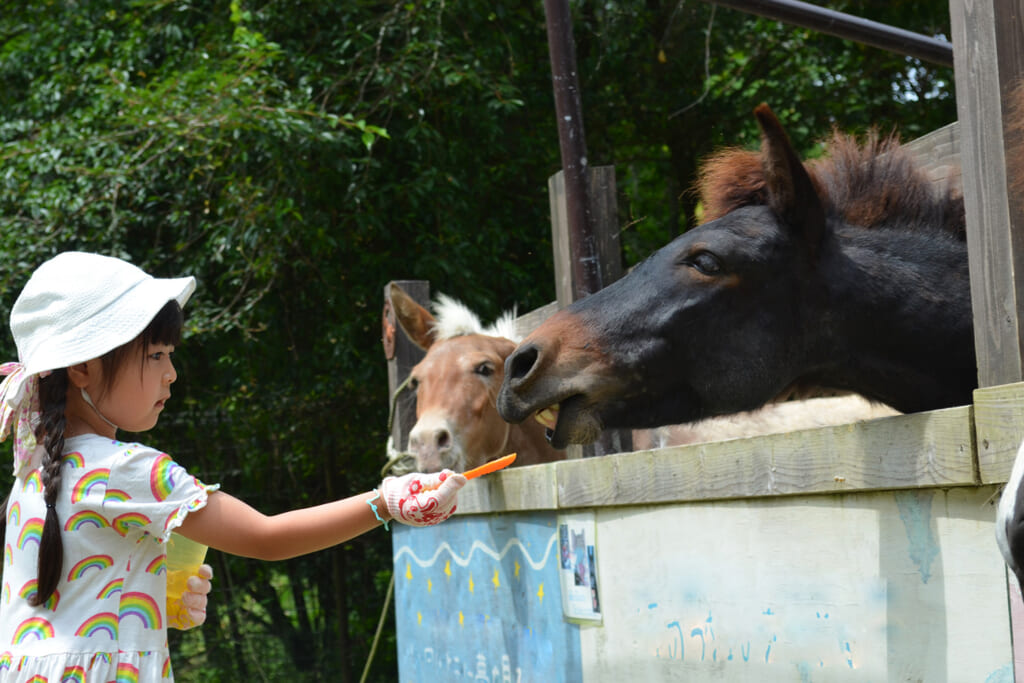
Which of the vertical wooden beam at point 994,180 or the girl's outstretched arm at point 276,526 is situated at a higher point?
the vertical wooden beam at point 994,180

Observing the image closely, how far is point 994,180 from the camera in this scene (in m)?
1.70

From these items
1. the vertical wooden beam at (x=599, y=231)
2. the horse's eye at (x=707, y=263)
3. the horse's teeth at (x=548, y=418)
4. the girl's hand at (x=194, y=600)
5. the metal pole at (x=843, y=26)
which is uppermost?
the metal pole at (x=843, y=26)

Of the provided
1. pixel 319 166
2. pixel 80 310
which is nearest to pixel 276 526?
pixel 80 310

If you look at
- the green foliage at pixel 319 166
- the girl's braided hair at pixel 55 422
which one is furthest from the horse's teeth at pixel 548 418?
the green foliage at pixel 319 166

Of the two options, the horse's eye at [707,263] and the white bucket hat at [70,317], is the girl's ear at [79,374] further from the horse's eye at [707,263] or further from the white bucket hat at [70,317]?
the horse's eye at [707,263]

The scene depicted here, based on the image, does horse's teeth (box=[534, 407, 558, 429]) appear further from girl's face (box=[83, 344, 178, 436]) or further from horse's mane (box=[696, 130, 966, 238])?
girl's face (box=[83, 344, 178, 436])

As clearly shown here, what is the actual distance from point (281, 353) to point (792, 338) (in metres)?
6.82

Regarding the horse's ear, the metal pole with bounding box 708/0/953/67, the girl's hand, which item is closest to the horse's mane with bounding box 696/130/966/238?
the metal pole with bounding box 708/0/953/67

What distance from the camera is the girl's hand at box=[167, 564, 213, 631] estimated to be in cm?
203

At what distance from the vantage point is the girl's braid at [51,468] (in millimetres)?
1738

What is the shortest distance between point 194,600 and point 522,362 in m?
0.85

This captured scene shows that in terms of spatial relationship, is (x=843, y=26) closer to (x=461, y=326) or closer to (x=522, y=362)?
(x=522, y=362)

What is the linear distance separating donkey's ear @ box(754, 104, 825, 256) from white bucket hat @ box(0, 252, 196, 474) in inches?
48.1

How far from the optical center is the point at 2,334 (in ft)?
25.3
